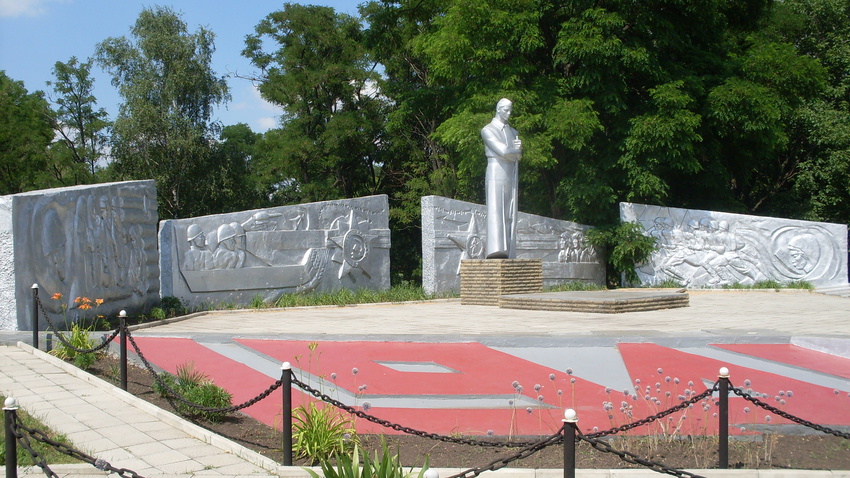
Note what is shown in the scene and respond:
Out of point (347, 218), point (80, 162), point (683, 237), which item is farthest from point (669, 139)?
point (80, 162)

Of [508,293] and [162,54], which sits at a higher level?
[162,54]

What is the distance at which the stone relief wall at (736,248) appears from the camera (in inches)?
795

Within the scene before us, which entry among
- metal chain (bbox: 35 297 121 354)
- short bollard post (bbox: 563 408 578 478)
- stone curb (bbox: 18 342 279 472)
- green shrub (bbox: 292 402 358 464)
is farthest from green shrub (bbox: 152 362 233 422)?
short bollard post (bbox: 563 408 578 478)

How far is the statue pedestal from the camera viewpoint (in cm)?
1546

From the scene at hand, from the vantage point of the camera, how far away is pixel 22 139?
29812mm

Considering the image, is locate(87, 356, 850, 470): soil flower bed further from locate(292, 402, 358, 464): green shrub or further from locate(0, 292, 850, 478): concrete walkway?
locate(0, 292, 850, 478): concrete walkway

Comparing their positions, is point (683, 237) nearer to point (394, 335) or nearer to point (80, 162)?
point (394, 335)

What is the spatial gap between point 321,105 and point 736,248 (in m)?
16.7

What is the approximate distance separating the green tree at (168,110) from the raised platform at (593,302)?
16.7m

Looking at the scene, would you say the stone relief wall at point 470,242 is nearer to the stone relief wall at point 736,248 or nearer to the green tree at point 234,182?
the stone relief wall at point 736,248

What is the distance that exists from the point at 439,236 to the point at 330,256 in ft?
9.08

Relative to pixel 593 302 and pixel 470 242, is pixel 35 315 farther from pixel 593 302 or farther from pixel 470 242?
pixel 470 242

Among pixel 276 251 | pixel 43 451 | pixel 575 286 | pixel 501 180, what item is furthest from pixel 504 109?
pixel 43 451

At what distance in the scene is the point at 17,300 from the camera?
31.3 feet
